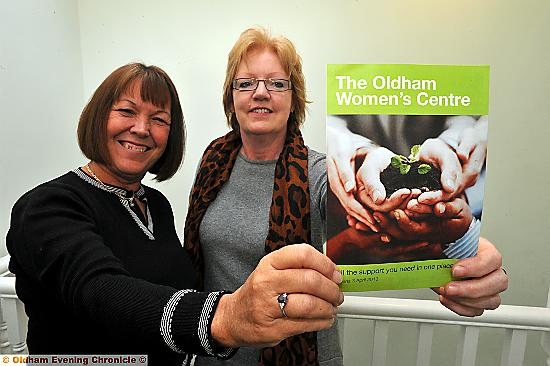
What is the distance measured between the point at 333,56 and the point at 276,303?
150 cm

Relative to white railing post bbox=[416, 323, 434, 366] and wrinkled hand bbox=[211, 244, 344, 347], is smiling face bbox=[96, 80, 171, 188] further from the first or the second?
white railing post bbox=[416, 323, 434, 366]

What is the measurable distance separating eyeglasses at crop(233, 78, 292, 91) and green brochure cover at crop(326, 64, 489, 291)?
599mm

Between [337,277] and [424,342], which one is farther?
[424,342]

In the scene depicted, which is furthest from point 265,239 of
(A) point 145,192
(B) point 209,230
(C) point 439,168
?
(C) point 439,168

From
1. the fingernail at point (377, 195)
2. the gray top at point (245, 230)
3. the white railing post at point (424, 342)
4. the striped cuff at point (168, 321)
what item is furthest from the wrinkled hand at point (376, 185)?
the white railing post at point (424, 342)

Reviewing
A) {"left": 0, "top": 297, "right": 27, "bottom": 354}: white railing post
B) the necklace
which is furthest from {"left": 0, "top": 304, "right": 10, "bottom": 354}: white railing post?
the necklace

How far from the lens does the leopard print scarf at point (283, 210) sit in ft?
3.11

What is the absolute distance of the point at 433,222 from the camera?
1.57ft

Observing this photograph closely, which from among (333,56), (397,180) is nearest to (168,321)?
(397,180)

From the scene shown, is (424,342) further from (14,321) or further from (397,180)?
(14,321)

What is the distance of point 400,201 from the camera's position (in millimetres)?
471

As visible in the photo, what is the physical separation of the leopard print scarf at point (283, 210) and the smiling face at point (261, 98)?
8cm

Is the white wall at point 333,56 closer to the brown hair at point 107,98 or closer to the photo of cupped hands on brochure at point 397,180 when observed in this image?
the brown hair at point 107,98

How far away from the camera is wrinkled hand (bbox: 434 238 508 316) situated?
0.51 meters
